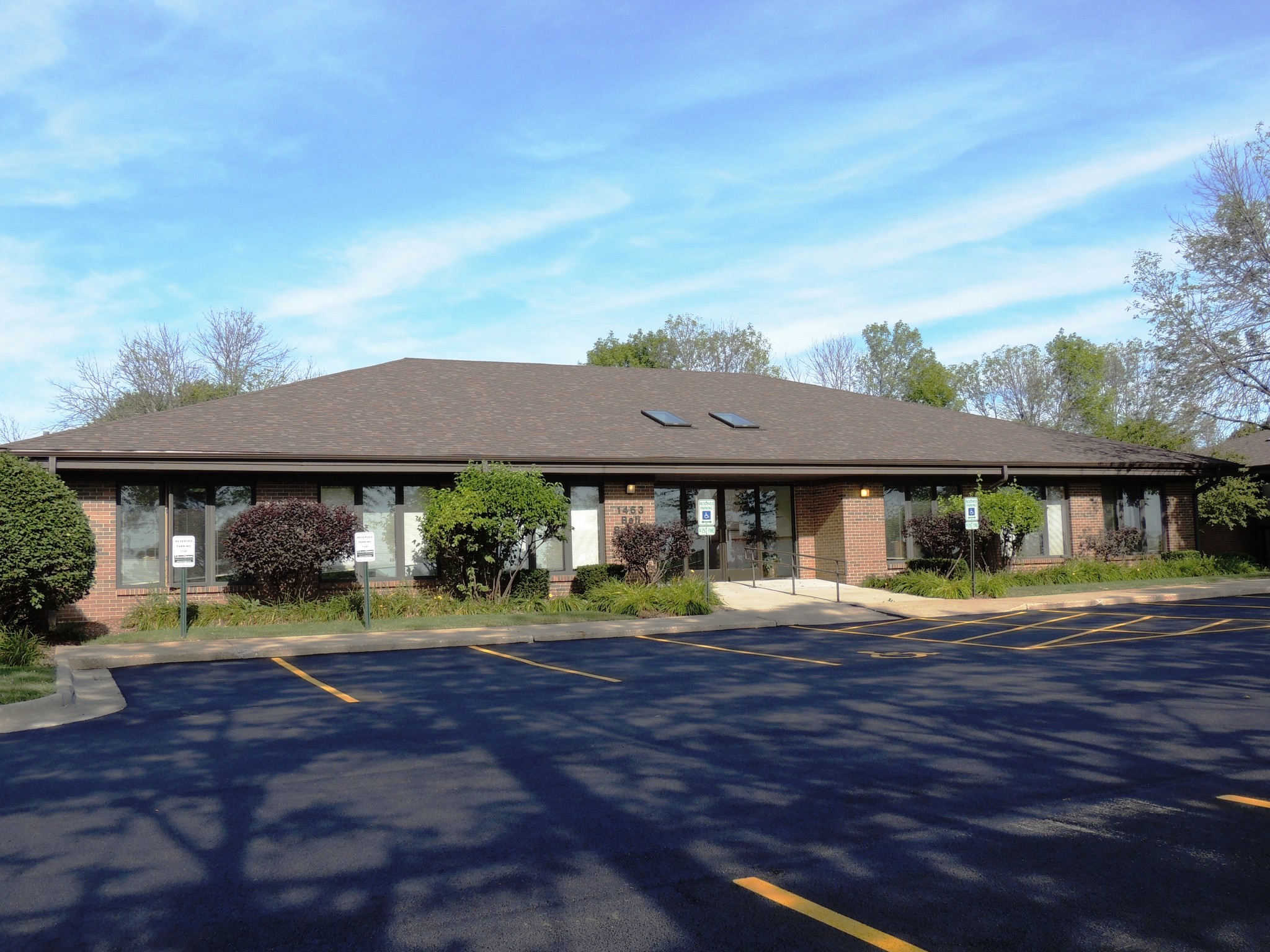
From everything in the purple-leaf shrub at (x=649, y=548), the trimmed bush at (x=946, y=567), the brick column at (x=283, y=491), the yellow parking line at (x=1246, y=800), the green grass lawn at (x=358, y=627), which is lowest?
the yellow parking line at (x=1246, y=800)

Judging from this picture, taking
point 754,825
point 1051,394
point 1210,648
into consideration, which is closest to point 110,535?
point 754,825

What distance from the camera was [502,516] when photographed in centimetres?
1900

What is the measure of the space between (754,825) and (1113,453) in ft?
81.1

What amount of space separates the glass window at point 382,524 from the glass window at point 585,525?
12.6 ft

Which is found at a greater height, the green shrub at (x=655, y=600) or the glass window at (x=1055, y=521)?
the glass window at (x=1055, y=521)

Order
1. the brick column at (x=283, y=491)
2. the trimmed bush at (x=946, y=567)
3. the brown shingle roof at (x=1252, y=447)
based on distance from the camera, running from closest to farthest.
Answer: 1. the brick column at (x=283, y=491)
2. the trimmed bush at (x=946, y=567)
3. the brown shingle roof at (x=1252, y=447)

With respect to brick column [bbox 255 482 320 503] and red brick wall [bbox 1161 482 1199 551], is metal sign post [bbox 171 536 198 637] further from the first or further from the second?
red brick wall [bbox 1161 482 1199 551]

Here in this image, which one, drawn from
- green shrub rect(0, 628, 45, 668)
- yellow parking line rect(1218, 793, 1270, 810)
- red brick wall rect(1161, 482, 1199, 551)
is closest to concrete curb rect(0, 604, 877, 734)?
green shrub rect(0, 628, 45, 668)

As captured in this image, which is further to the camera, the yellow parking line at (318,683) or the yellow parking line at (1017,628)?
the yellow parking line at (1017,628)

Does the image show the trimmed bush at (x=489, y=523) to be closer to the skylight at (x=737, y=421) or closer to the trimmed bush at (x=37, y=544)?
the skylight at (x=737, y=421)

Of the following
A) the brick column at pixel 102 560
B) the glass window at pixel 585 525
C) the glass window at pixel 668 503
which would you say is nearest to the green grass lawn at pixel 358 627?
the brick column at pixel 102 560

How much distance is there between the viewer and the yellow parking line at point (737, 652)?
12773mm

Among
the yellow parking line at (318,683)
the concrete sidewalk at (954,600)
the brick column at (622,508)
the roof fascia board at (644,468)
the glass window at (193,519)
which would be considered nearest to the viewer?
the yellow parking line at (318,683)

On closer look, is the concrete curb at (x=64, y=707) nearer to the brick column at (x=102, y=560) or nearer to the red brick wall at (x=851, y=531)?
the brick column at (x=102, y=560)
